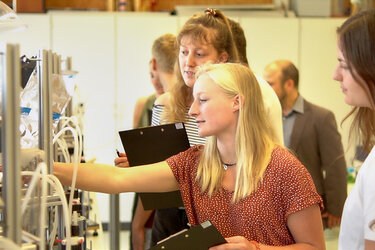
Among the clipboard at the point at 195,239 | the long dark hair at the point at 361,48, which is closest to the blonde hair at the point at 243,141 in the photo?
the clipboard at the point at 195,239

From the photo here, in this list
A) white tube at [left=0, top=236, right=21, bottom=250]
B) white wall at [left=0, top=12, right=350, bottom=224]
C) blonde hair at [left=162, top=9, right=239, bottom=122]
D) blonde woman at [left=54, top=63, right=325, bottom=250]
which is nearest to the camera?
white tube at [left=0, top=236, right=21, bottom=250]

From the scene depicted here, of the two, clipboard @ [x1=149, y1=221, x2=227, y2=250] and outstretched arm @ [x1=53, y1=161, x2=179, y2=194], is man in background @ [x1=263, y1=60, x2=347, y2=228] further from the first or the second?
clipboard @ [x1=149, y1=221, x2=227, y2=250]

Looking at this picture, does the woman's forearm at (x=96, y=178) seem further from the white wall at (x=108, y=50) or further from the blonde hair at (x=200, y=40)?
the white wall at (x=108, y=50)

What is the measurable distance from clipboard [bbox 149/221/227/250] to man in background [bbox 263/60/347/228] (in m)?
1.92

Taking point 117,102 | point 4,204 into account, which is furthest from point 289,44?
point 4,204

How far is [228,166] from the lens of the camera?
170 centimetres

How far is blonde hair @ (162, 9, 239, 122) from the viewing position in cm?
215

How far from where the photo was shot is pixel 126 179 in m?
1.70

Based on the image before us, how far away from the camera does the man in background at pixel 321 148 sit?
3371 millimetres

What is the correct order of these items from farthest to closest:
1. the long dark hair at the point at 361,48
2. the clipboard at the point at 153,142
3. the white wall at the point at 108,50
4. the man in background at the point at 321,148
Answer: the white wall at the point at 108,50 → the man in background at the point at 321,148 → the clipboard at the point at 153,142 → the long dark hair at the point at 361,48

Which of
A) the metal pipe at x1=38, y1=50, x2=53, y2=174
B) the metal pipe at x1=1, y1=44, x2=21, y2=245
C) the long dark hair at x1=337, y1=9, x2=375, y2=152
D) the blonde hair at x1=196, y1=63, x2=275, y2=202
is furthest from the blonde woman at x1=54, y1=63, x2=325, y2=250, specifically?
the metal pipe at x1=1, y1=44, x2=21, y2=245

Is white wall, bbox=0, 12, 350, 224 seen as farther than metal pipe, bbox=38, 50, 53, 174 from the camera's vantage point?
Yes

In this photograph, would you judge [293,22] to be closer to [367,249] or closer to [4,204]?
[367,249]

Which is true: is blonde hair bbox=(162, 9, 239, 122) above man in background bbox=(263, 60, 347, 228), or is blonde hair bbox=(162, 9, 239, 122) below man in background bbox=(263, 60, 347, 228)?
above
